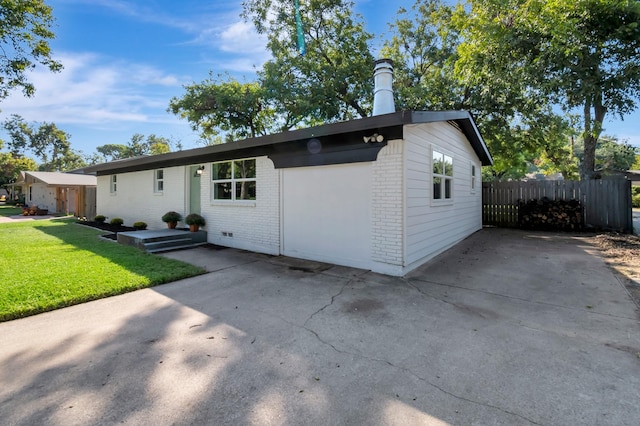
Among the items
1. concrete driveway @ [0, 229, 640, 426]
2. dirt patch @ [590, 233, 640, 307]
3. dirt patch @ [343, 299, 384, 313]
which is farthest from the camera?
dirt patch @ [590, 233, 640, 307]

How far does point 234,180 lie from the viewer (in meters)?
8.46

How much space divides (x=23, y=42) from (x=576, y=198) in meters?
23.6

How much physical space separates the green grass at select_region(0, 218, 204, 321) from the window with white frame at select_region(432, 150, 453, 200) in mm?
5566

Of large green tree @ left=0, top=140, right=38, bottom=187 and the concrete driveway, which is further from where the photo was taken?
large green tree @ left=0, top=140, right=38, bottom=187

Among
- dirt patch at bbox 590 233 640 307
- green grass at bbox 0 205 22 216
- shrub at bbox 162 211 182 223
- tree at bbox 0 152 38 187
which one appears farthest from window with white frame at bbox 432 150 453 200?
tree at bbox 0 152 38 187

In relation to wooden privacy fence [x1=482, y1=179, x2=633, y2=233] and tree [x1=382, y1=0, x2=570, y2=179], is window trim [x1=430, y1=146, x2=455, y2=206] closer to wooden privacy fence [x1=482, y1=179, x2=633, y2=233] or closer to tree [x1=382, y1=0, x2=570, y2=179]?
tree [x1=382, y1=0, x2=570, y2=179]

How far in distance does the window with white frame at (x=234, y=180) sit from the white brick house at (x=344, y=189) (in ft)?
0.09

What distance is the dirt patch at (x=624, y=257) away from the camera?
484 centimetres

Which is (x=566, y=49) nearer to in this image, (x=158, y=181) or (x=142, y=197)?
(x=158, y=181)

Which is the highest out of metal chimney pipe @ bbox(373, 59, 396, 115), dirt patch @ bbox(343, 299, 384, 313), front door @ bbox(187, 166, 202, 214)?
metal chimney pipe @ bbox(373, 59, 396, 115)

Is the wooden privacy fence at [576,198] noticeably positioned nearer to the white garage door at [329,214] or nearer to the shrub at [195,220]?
the white garage door at [329,214]

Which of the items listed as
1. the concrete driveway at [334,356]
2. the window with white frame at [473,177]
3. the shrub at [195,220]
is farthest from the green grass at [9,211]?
the window with white frame at [473,177]

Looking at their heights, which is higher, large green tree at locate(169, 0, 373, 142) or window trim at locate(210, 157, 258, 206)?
large green tree at locate(169, 0, 373, 142)

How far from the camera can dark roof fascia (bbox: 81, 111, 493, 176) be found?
5090 millimetres
